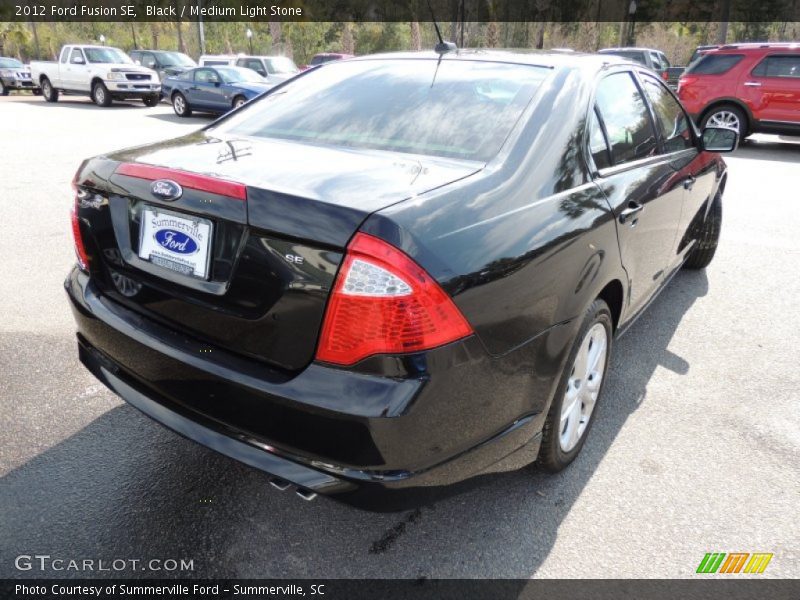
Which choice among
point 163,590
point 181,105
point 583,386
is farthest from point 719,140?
point 181,105

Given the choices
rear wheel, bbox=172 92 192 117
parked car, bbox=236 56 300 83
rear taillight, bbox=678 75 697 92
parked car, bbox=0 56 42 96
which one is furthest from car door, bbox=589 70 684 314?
parked car, bbox=0 56 42 96

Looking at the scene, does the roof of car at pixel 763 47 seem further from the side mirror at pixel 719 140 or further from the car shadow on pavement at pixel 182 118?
the car shadow on pavement at pixel 182 118

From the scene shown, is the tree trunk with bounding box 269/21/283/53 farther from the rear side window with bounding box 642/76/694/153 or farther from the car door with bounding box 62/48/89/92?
the rear side window with bounding box 642/76/694/153

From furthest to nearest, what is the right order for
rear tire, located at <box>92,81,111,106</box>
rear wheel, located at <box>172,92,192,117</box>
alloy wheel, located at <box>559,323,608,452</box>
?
rear tire, located at <box>92,81,111,106</box> → rear wheel, located at <box>172,92,192,117</box> → alloy wheel, located at <box>559,323,608,452</box>

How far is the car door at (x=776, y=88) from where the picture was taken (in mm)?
11336

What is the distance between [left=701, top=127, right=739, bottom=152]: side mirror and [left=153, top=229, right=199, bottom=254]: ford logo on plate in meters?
3.49

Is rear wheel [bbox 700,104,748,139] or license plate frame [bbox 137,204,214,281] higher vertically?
license plate frame [bbox 137,204,214,281]

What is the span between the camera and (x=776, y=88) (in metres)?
11.4

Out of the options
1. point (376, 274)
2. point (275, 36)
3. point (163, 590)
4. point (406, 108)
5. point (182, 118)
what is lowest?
point (163, 590)

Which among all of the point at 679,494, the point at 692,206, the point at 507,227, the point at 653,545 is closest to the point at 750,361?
the point at 692,206

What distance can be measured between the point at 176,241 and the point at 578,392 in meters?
1.67

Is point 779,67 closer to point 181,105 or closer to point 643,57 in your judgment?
point 643,57

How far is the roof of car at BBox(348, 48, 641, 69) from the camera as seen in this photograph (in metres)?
2.78

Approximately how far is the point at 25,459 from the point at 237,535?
1.07 metres
